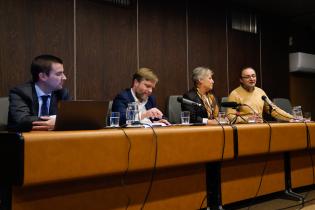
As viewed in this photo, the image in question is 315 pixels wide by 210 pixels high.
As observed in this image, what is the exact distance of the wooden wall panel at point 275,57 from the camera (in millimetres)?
5484

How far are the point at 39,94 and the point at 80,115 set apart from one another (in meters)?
0.72

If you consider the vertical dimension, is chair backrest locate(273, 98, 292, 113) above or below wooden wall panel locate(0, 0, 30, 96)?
below

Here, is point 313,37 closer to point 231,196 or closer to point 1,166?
point 231,196

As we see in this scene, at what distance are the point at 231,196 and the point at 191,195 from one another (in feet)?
1.11

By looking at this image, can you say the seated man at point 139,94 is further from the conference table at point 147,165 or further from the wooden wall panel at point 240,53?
the wooden wall panel at point 240,53

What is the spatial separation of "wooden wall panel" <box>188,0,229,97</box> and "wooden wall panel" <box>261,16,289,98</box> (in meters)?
0.88

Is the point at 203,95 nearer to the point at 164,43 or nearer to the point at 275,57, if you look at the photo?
the point at 164,43

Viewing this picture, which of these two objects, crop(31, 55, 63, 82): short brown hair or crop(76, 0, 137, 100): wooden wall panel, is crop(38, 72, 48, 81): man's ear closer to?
crop(31, 55, 63, 82): short brown hair

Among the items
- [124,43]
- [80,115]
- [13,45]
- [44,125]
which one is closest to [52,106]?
[44,125]

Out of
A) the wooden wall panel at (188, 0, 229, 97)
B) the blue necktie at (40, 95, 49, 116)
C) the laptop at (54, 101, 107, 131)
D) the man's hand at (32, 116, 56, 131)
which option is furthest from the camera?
the wooden wall panel at (188, 0, 229, 97)

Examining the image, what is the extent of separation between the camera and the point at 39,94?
7.55 ft

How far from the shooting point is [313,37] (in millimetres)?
6633

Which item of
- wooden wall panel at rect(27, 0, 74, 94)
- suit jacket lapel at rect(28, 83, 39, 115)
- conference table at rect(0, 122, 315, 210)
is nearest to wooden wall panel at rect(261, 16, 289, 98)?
conference table at rect(0, 122, 315, 210)

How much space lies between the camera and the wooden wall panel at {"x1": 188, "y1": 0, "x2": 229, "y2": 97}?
449 centimetres
